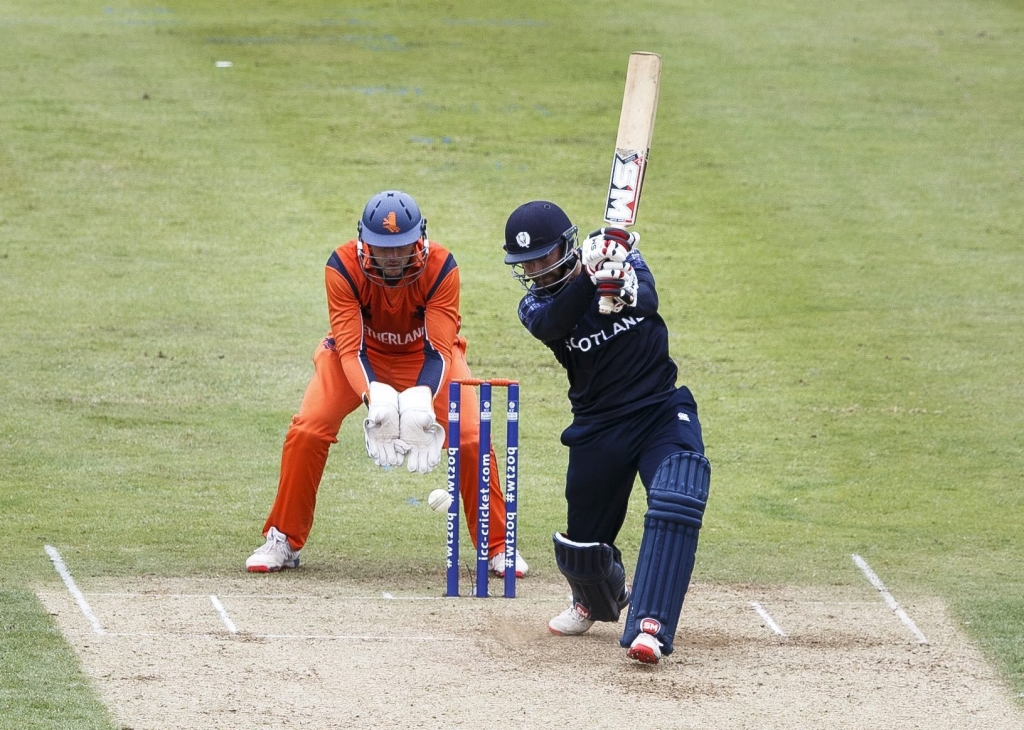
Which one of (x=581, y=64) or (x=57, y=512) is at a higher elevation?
(x=581, y=64)

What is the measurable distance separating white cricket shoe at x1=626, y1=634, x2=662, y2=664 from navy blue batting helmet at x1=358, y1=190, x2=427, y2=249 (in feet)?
7.24

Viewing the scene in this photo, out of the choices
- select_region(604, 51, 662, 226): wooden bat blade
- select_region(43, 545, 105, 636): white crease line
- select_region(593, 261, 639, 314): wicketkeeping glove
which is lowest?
select_region(43, 545, 105, 636): white crease line

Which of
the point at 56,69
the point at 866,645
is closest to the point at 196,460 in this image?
the point at 866,645

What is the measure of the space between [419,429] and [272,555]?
3.32 ft

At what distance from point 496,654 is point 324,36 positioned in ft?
45.5

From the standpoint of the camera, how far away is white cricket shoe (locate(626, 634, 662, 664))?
19.7ft

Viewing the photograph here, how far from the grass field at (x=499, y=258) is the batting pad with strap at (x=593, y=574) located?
1.08 meters

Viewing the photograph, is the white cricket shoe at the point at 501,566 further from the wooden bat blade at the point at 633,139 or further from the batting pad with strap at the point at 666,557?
the wooden bat blade at the point at 633,139

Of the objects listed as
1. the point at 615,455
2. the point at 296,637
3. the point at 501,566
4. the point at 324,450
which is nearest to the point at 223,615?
the point at 296,637

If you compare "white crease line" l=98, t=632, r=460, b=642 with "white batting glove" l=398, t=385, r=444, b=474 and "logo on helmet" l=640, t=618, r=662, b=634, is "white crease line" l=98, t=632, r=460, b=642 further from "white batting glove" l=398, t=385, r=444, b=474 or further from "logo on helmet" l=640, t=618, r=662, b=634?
"white batting glove" l=398, t=385, r=444, b=474

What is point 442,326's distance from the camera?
7457 millimetres

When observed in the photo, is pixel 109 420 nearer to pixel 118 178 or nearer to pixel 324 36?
pixel 118 178

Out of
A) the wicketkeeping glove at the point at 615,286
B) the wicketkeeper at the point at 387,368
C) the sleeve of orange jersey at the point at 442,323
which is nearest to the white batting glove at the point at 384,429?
the wicketkeeper at the point at 387,368

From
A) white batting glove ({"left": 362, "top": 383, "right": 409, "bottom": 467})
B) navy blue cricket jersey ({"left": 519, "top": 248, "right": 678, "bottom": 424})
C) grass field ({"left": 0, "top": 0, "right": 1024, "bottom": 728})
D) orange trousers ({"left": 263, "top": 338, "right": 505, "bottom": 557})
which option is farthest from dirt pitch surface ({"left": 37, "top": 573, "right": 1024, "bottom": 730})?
navy blue cricket jersey ({"left": 519, "top": 248, "right": 678, "bottom": 424})
